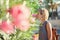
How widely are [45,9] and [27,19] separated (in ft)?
0.48

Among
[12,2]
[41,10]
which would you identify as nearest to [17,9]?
[12,2]

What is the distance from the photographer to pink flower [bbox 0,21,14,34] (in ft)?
2.97

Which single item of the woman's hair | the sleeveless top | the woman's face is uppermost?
the woman's hair

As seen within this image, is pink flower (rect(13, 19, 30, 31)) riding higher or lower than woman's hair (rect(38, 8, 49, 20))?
lower

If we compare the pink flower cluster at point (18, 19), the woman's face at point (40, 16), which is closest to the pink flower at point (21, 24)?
the pink flower cluster at point (18, 19)

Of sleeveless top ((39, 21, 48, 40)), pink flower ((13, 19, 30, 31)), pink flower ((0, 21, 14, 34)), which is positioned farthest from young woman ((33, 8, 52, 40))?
pink flower ((0, 21, 14, 34))

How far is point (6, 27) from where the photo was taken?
910mm

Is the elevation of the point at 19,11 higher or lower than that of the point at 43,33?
higher

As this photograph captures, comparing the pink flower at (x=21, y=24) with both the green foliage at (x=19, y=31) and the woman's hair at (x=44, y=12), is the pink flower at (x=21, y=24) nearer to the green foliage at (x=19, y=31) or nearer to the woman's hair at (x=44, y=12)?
the green foliage at (x=19, y=31)

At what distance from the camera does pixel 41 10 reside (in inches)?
37.0

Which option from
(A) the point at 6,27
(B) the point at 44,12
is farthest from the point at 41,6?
(A) the point at 6,27

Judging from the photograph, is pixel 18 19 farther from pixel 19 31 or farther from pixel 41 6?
pixel 41 6

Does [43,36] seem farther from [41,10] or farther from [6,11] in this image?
[6,11]

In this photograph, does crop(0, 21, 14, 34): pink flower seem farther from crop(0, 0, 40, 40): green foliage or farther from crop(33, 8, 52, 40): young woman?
crop(33, 8, 52, 40): young woman
